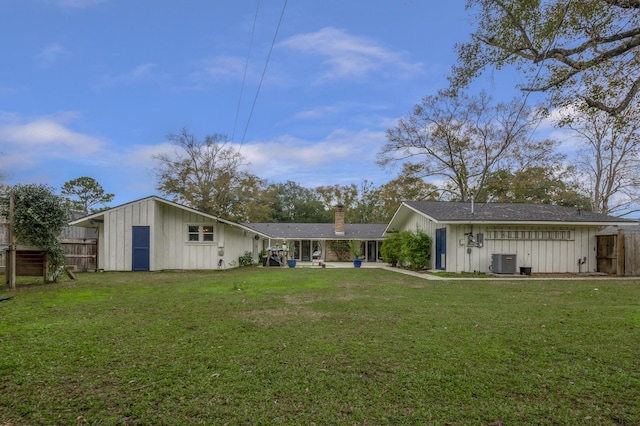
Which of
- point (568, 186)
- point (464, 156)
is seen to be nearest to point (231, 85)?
point (464, 156)

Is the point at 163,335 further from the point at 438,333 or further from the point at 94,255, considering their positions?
the point at 94,255

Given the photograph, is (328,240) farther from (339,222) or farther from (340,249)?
(339,222)

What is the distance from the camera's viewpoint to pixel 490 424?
265 centimetres

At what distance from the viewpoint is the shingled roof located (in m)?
15.6

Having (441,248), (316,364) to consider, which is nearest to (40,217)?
(316,364)

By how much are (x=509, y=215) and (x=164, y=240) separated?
15.6 metres

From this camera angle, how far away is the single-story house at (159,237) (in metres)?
16.2

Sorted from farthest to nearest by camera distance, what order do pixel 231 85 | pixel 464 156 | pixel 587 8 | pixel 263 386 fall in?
1. pixel 464 156
2. pixel 231 85
3. pixel 587 8
4. pixel 263 386

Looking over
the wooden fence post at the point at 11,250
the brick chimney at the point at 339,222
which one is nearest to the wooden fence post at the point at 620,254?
the brick chimney at the point at 339,222

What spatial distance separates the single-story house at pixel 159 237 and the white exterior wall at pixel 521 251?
10.00m

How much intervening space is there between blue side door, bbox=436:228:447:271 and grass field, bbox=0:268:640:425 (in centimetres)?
908

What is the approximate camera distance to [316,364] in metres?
3.80

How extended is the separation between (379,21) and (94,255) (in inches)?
592

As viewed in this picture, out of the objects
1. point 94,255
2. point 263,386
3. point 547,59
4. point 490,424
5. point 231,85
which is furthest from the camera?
point 94,255
